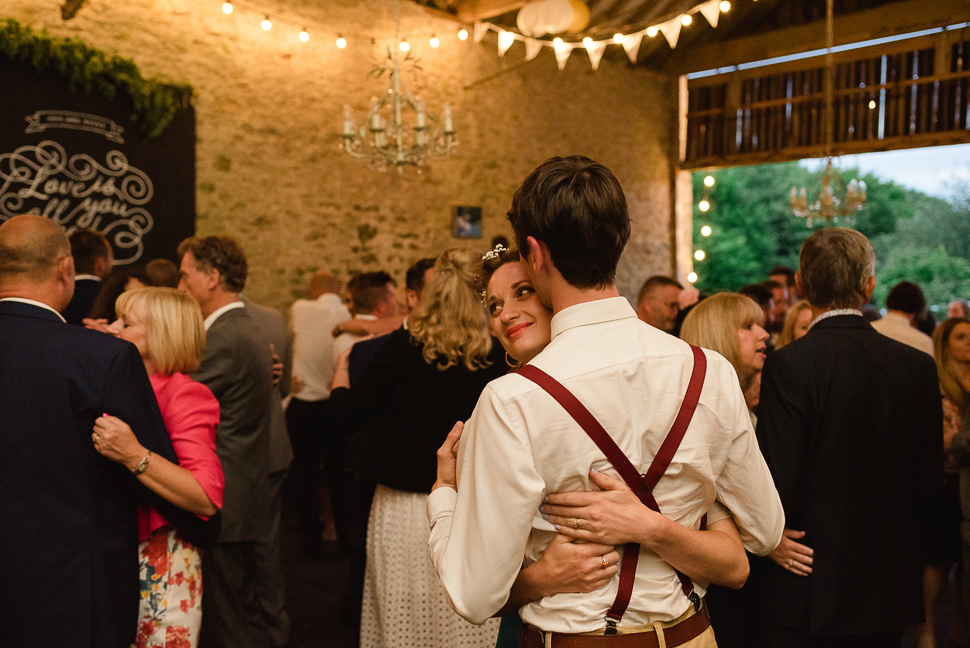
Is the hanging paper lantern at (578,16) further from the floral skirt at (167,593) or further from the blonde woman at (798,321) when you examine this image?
the floral skirt at (167,593)

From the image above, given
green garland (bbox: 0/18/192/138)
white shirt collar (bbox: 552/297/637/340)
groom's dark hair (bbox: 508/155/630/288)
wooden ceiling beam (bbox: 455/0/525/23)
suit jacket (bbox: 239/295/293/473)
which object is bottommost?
suit jacket (bbox: 239/295/293/473)

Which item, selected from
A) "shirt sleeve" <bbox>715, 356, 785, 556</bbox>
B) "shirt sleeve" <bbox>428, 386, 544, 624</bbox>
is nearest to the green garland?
"shirt sleeve" <bbox>428, 386, 544, 624</bbox>

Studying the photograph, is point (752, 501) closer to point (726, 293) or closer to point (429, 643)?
point (726, 293)

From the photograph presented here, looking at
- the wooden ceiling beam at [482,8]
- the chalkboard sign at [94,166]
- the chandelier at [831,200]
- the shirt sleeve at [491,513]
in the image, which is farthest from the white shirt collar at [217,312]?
the chandelier at [831,200]

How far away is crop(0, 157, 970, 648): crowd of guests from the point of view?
115 cm

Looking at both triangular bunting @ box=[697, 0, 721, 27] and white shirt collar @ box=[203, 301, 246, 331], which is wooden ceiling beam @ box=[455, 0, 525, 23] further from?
white shirt collar @ box=[203, 301, 246, 331]

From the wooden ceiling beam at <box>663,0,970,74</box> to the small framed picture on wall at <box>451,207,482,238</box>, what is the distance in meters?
4.52

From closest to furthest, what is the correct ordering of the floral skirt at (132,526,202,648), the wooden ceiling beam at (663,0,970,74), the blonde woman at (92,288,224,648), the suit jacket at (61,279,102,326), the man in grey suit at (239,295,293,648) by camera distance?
the blonde woman at (92,288,224,648), the floral skirt at (132,526,202,648), the man in grey suit at (239,295,293,648), the suit jacket at (61,279,102,326), the wooden ceiling beam at (663,0,970,74)

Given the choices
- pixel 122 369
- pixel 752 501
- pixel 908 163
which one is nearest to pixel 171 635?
pixel 122 369

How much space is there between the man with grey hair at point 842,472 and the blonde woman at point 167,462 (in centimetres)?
167

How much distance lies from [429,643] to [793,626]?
127 centimetres

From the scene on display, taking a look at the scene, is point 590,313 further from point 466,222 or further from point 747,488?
point 466,222

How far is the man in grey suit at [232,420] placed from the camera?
294 centimetres

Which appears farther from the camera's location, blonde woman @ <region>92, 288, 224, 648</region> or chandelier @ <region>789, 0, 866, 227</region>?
chandelier @ <region>789, 0, 866, 227</region>
